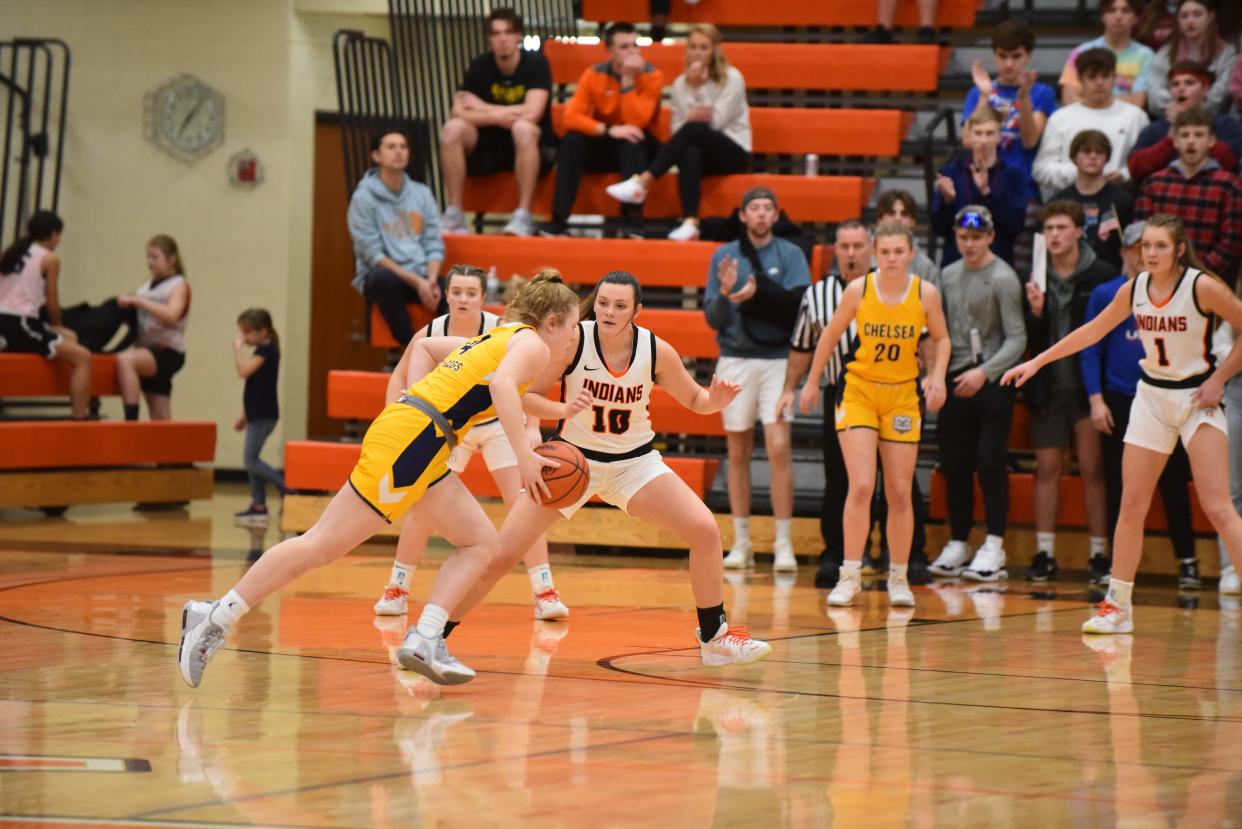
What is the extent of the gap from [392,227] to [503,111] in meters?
1.39

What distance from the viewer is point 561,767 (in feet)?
14.5

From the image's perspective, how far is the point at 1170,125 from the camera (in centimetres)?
1049

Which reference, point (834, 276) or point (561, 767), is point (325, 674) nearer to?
point (561, 767)

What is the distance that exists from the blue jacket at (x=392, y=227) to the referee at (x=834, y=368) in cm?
286

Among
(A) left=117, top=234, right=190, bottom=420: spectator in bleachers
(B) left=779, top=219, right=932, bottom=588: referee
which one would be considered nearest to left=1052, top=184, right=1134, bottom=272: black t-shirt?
(B) left=779, top=219, right=932, bottom=588: referee

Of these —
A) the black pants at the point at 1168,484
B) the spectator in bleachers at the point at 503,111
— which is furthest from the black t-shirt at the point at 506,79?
the black pants at the point at 1168,484

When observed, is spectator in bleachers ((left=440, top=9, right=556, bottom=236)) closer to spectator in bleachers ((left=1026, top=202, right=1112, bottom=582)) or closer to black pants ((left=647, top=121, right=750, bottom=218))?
black pants ((left=647, top=121, right=750, bottom=218))

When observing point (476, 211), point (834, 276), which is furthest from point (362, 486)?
point (476, 211)

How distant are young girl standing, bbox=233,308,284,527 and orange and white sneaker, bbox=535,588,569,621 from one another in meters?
5.66

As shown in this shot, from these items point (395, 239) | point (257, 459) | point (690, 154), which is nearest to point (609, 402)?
point (395, 239)

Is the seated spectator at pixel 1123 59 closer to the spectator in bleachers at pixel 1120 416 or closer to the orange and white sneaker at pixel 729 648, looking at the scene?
the spectator in bleachers at pixel 1120 416

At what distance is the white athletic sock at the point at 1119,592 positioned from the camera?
7492mm

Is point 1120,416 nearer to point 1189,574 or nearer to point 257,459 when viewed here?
point 1189,574

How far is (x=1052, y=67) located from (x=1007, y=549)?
452cm
